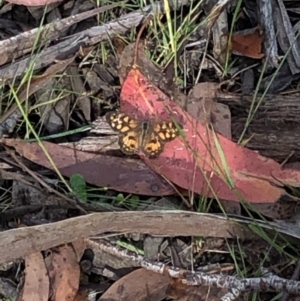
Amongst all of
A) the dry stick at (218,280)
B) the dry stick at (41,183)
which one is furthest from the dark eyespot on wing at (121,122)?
the dry stick at (218,280)

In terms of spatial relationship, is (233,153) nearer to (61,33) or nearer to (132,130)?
(132,130)

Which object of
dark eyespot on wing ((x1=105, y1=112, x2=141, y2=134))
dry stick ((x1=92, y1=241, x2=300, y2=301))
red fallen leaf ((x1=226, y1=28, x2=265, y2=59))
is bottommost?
dry stick ((x1=92, y1=241, x2=300, y2=301))

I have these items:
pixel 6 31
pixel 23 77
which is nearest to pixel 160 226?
pixel 23 77

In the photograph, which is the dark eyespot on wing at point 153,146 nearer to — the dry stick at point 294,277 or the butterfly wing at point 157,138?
the butterfly wing at point 157,138

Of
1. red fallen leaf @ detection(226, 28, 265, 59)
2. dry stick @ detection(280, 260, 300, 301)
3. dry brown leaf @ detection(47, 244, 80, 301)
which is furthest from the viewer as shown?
red fallen leaf @ detection(226, 28, 265, 59)

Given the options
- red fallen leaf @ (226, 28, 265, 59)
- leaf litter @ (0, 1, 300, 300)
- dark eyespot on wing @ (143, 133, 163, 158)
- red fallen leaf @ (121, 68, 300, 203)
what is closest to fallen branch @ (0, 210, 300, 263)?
leaf litter @ (0, 1, 300, 300)

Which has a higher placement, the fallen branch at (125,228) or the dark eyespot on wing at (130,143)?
the dark eyespot on wing at (130,143)

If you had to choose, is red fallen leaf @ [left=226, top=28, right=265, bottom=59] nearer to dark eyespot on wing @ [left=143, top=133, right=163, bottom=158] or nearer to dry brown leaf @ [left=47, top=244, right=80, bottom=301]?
dark eyespot on wing @ [left=143, top=133, right=163, bottom=158]
